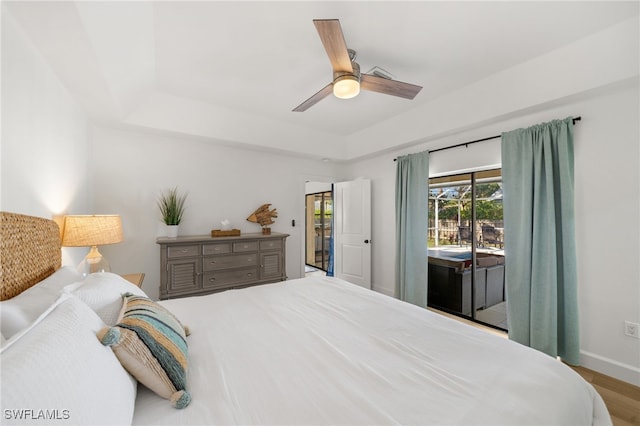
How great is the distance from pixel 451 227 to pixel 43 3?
4174mm

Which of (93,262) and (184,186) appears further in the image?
(184,186)

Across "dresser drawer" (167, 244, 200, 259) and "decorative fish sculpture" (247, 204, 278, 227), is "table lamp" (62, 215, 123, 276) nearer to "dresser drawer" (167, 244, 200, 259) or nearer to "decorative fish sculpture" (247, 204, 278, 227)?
"dresser drawer" (167, 244, 200, 259)

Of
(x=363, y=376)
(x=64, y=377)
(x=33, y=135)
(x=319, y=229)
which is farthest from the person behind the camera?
(x=319, y=229)

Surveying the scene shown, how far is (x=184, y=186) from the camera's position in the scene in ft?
11.7

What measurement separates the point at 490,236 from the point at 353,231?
2091 millimetres

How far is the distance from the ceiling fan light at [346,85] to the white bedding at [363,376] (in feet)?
5.37

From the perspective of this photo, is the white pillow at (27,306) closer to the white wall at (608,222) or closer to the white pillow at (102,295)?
the white pillow at (102,295)

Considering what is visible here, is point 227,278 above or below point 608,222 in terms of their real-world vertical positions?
below

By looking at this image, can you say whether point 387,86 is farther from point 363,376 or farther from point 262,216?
point 262,216

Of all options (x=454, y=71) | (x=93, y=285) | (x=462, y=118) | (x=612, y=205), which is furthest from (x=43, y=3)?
(x=612, y=205)

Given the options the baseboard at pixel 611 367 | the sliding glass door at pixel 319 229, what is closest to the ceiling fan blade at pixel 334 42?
the baseboard at pixel 611 367

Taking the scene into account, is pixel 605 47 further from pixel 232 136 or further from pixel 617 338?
pixel 232 136

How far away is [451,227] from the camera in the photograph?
12.2 ft

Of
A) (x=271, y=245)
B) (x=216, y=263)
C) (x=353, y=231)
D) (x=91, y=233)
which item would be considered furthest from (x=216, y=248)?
(x=353, y=231)
